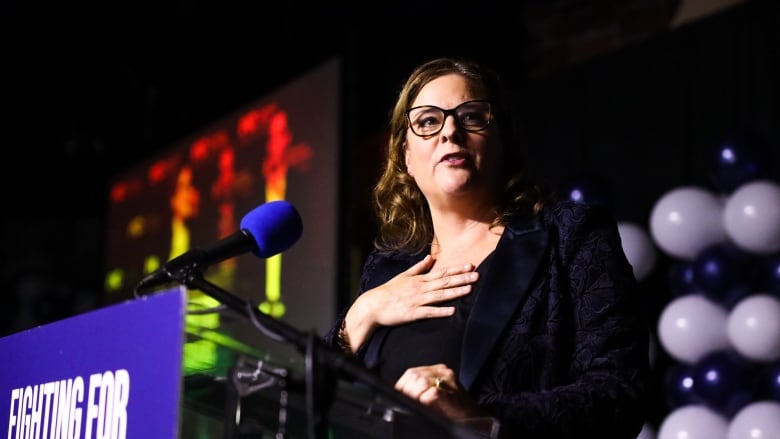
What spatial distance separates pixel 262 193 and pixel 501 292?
3.33m

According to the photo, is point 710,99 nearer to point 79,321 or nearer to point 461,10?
point 461,10

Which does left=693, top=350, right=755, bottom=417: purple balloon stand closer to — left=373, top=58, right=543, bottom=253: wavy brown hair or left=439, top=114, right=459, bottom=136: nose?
left=373, top=58, right=543, bottom=253: wavy brown hair

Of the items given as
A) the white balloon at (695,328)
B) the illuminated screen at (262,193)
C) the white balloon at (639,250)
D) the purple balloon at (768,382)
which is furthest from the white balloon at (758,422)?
the illuminated screen at (262,193)

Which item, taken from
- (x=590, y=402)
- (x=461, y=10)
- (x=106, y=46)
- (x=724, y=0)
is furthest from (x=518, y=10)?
(x=590, y=402)

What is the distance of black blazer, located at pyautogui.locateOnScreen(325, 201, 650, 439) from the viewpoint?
5.06 feet

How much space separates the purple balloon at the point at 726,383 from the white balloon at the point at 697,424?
0.11ft

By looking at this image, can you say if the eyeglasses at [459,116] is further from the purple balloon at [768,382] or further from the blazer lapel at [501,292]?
the purple balloon at [768,382]

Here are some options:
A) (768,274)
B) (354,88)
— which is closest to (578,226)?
(768,274)

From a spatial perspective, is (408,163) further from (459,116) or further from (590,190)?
(590,190)

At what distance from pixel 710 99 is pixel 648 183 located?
0.50 meters

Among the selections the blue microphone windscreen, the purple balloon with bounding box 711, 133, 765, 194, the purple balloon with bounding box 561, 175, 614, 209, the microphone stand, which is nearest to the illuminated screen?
the purple balloon with bounding box 561, 175, 614, 209

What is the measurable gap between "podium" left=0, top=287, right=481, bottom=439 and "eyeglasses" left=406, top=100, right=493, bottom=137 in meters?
0.73

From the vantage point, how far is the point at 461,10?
5754 millimetres

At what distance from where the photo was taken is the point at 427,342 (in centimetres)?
175
